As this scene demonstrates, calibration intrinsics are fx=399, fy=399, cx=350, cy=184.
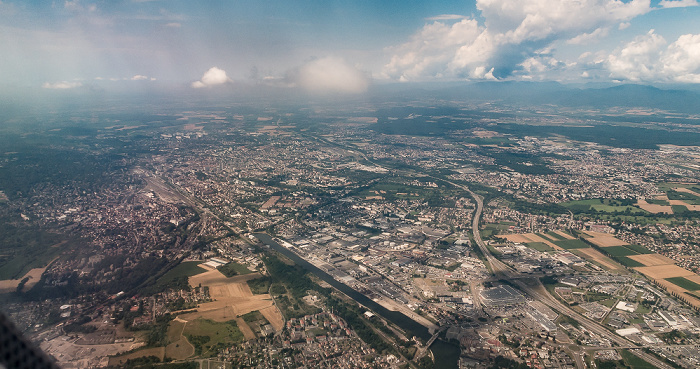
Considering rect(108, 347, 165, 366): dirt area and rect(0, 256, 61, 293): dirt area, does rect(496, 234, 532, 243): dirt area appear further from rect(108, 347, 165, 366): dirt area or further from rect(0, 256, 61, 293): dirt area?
rect(0, 256, 61, 293): dirt area

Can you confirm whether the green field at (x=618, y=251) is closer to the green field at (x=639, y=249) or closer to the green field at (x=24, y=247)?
the green field at (x=639, y=249)

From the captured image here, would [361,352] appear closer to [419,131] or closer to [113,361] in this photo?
[113,361]

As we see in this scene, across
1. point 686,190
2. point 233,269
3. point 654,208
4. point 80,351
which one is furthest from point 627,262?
point 80,351

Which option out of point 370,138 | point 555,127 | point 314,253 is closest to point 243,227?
point 314,253

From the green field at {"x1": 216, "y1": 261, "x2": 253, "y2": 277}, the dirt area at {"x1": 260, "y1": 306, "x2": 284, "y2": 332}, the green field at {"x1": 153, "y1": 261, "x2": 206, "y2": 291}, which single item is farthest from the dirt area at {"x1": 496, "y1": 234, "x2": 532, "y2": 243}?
the green field at {"x1": 153, "y1": 261, "x2": 206, "y2": 291}

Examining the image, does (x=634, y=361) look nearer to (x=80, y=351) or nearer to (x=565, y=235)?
(x=565, y=235)

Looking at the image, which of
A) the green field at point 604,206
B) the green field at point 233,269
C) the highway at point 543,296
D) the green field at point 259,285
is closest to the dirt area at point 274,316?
the green field at point 259,285
